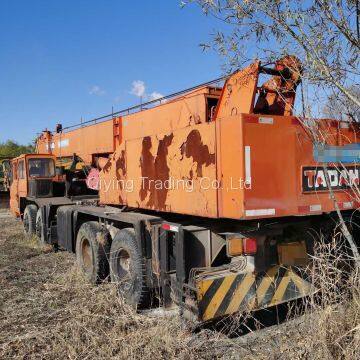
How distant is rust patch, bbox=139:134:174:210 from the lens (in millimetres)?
5137

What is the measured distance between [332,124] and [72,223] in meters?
5.02

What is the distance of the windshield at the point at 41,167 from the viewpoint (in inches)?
443

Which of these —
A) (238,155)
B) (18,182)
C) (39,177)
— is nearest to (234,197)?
(238,155)

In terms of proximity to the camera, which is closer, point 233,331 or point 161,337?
point 161,337

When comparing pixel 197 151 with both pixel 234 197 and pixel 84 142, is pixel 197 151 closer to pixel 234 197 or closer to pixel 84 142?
pixel 234 197

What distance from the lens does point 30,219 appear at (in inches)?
441

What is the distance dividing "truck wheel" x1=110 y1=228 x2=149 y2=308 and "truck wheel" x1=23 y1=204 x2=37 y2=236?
561cm

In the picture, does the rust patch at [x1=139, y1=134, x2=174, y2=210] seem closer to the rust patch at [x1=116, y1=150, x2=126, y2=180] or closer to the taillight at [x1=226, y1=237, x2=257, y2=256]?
the rust patch at [x1=116, y1=150, x2=126, y2=180]

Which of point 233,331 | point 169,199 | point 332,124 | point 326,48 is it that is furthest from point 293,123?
point 233,331

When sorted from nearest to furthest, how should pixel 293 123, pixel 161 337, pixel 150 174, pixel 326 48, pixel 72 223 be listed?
pixel 326 48 < pixel 161 337 < pixel 293 123 < pixel 150 174 < pixel 72 223

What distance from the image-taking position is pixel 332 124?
4.61 meters

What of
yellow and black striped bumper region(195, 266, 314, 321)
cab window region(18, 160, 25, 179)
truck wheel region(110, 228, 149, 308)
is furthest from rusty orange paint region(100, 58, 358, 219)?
cab window region(18, 160, 25, 179)

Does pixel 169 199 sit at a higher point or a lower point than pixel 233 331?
higher

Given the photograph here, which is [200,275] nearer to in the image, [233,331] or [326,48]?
[233,331]
